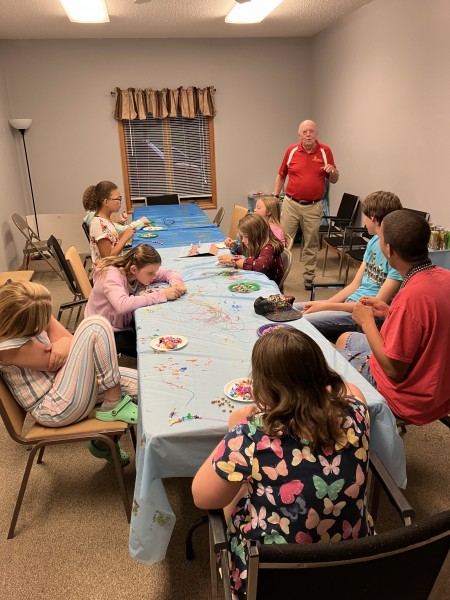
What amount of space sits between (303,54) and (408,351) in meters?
6.12

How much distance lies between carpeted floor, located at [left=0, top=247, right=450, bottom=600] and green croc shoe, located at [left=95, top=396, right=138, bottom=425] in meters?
0.45

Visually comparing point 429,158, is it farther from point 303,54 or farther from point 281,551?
point 281,551

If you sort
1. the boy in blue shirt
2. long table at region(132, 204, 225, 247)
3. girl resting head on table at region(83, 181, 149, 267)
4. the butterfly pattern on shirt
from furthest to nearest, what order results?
long table at region(132, 204, 225, 247), girl resting head on table at region(83, 181, 149, 267), the boy in blue shirt, the butterfly pattern on shirt

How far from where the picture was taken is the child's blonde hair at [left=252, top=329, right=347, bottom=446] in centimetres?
96

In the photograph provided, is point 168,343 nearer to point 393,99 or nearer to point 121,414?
point 121,414

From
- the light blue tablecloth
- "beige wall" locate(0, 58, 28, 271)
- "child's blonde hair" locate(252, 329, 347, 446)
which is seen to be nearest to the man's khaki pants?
the light blue tablecloth

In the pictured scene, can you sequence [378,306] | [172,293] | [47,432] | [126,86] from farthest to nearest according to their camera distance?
[126,86]
[172,293]
[378,306]
[47,432]

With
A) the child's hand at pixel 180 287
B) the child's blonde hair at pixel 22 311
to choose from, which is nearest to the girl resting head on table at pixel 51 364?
the child's blonde hair at pixel 22 311

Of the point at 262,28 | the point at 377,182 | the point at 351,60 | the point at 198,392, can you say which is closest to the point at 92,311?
the point at 198,392

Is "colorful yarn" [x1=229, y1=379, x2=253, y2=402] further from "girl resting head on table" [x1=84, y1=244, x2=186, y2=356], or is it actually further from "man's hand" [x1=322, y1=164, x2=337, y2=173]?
"man's hand" [x1=322, y1=164, x2=337, y2=173]

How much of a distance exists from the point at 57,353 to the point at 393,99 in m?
4.10

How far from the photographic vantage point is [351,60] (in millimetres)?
5207

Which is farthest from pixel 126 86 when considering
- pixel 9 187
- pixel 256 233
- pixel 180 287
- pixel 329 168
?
pixel 180 287

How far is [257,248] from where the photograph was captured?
2.81 m
